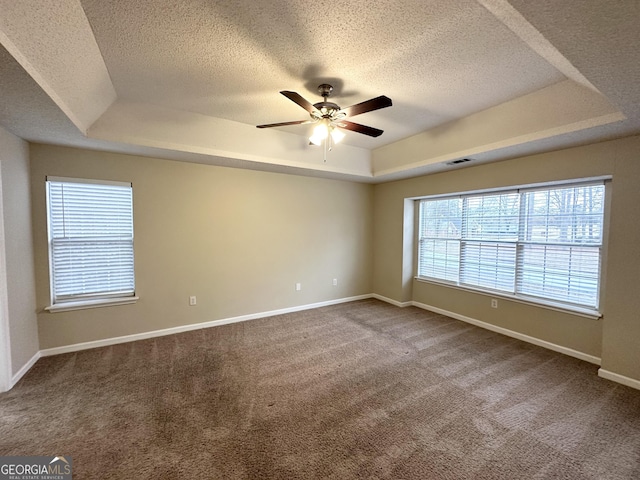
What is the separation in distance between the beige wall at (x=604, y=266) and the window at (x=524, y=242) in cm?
21

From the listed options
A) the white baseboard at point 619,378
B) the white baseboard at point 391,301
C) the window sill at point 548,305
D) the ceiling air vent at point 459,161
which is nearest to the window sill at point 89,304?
the white baseboard at point 391,301

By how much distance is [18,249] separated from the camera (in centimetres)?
258

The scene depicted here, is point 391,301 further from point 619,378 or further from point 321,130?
point 321,130

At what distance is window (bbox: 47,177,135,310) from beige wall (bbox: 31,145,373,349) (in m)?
0.10

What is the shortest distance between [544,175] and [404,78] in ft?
6.95

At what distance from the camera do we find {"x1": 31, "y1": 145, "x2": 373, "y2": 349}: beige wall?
10.0 feet

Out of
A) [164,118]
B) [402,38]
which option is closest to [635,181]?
[402,38]

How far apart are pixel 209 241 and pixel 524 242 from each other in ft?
14.0

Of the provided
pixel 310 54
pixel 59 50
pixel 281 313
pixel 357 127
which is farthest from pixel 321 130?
pixel 281 313

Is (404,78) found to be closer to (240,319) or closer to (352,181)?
(352,181)

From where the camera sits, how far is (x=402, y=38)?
72.4 inches

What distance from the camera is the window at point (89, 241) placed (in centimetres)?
301

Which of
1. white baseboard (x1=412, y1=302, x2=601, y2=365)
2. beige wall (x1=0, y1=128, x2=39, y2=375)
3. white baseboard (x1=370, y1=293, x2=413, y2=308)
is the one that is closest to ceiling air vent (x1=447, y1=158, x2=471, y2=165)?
white baseboard (x1=412, y1=302, x2=601, y2=365)

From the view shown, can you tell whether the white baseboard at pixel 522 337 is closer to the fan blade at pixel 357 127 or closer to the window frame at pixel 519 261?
the window frame at pixel 519 261
